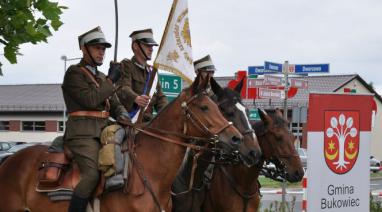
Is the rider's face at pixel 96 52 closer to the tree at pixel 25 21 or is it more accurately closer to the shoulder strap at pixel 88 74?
the shoulder strap at pixel 88 74

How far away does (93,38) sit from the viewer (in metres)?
6.75

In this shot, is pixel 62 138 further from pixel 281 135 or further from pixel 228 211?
pixel 281 135

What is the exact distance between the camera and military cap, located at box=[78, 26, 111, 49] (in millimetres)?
6758

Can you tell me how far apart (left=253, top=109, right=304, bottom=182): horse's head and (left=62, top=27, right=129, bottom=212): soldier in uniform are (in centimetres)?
231

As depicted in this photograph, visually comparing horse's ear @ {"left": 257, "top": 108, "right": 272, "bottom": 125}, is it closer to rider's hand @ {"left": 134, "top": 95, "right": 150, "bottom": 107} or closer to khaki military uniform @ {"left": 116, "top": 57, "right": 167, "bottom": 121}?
khaki military uniform @ {"left": 116, "top": 57, "right": 167, "bottom": 121}

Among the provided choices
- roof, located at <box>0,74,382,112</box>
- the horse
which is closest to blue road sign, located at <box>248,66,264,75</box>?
the horse

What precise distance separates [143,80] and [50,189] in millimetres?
1968

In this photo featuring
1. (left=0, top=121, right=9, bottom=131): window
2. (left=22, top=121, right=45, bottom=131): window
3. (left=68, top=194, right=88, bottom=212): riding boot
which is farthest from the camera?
(left=0, top=121, right=9, bottom=131): window

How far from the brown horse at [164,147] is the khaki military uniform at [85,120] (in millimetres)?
307

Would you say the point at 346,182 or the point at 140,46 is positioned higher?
the point at 140,46

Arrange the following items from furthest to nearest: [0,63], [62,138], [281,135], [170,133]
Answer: [281,135] → [62,138] → [170,133] → [0,63]

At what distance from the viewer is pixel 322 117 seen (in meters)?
7.76

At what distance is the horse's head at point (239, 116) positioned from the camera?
6.51m

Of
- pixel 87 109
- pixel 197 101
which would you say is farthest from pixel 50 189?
pixel 197 101
